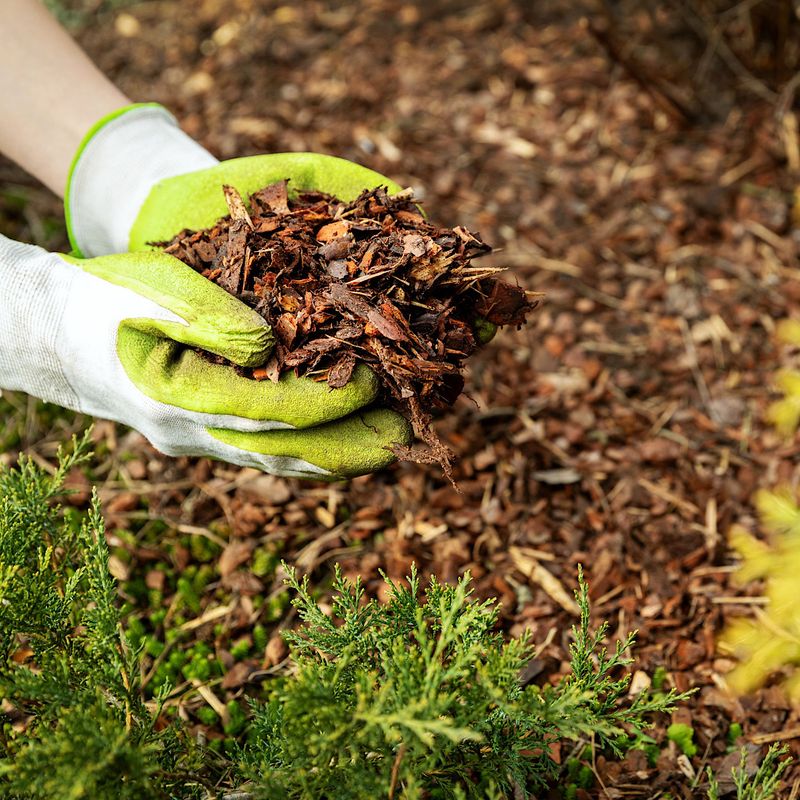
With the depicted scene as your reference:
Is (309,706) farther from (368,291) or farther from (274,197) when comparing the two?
(274,197)

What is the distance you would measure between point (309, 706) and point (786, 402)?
2129mm

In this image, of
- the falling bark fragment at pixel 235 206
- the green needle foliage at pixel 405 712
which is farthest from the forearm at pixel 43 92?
the green needle foliage at pixel 405 712

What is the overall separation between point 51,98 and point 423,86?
254 cm

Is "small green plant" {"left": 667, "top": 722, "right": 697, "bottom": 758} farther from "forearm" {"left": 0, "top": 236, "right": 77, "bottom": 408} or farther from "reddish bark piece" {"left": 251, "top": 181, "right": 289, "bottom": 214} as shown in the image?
"forearm" {"left": 0, "top": 236, "right": 77, "bottom": 408}

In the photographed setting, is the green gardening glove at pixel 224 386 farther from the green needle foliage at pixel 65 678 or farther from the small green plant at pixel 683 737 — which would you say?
the small green plant at pixel 683 737

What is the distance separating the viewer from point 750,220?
3711 mm

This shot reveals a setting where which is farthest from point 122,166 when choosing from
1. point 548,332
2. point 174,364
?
point 548,332

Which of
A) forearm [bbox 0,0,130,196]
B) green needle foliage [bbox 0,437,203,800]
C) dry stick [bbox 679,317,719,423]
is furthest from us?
dry stick [bbox 679,317,719,423]

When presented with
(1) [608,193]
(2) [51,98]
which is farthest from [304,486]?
(1) [608,193]

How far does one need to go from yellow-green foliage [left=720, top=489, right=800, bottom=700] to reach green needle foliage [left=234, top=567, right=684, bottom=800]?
0.45m

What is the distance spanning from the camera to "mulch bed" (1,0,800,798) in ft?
8.42

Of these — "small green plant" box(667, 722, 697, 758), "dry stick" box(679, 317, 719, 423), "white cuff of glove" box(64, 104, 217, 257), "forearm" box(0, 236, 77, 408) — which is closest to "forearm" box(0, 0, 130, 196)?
"white cuff of glove" box(64, 104, 217, 257)

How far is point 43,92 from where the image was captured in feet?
8.32

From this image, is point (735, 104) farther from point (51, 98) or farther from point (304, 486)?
point (51, 98)
